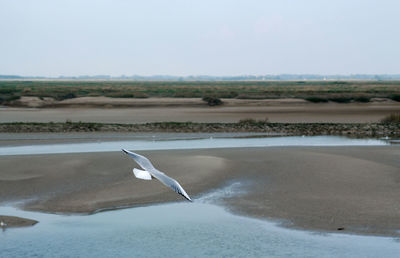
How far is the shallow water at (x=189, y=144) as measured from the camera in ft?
75.3

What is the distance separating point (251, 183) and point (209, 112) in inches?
1014

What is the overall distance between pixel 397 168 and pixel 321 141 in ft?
26.9

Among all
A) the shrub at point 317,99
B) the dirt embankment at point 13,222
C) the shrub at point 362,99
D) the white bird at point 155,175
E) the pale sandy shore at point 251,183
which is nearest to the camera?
the white bird at point 155,175

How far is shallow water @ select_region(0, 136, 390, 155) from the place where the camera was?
904 inches

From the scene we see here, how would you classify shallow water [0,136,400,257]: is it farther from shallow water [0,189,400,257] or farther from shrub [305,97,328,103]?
shrub [305,97,328,103]

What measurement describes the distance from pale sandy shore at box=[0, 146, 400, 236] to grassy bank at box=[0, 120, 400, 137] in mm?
8506

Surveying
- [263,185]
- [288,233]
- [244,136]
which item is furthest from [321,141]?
[288,233]

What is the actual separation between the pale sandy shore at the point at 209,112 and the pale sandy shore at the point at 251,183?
1500cm

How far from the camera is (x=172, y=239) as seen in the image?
1134 centimetres

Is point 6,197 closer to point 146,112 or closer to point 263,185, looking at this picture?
point 263,185

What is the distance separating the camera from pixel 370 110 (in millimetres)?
43844

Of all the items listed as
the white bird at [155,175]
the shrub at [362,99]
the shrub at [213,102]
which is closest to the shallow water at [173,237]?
the white bird at [155,175]

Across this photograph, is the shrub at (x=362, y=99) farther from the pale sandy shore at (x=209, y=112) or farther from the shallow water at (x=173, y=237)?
the shallow water at (x=173, y=237)

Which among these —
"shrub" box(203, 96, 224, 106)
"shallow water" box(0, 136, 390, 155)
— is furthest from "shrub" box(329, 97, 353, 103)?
"shallow water" box(0, 136, 390, 155)
